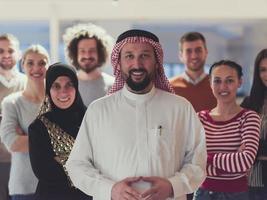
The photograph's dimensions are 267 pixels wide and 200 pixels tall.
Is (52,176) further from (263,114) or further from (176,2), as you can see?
(176,2)

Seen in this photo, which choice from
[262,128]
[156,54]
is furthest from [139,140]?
[262,128]

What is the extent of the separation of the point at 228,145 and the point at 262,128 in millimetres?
405

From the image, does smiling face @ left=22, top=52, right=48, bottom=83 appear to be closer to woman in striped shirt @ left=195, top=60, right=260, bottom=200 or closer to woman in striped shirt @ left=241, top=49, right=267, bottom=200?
woman in striped shirt @ left=195, top=60, right=260, bottom=200

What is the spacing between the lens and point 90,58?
380 cm

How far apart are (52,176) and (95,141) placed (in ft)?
1.74

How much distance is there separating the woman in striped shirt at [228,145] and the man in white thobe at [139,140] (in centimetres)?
46

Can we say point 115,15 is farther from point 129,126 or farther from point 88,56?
point 129,126

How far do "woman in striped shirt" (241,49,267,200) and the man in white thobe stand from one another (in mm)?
874

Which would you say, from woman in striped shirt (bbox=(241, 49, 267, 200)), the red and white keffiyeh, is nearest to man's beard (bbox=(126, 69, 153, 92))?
the red and white keffiyeh

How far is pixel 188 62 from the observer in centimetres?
393

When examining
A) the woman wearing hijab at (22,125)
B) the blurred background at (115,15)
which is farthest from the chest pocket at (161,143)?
the blurred background at (115,15)

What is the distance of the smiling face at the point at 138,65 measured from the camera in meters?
2.37

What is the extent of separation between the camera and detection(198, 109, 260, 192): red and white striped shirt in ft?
9.29

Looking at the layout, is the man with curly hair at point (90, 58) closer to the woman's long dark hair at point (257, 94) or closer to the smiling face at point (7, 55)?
the smiling face at point (7, 55)
